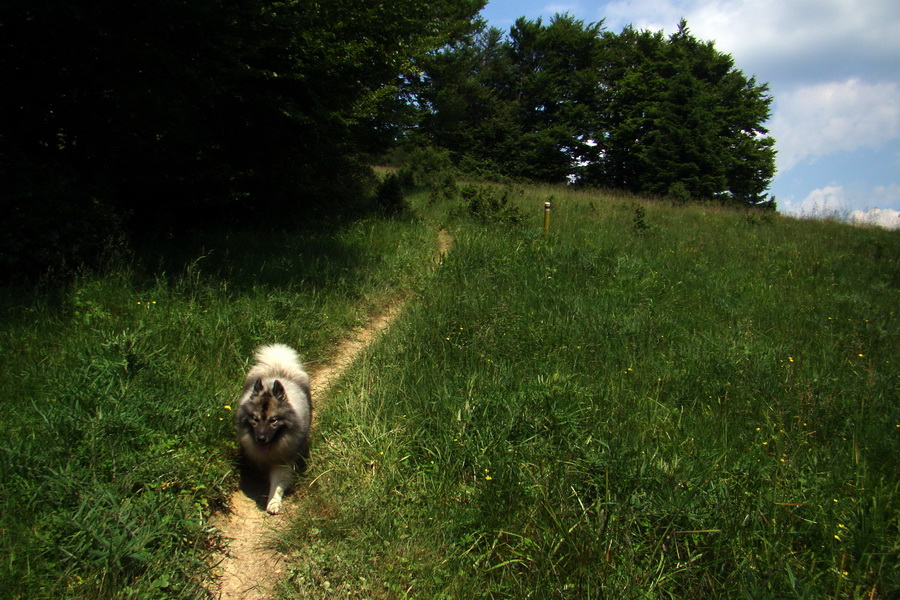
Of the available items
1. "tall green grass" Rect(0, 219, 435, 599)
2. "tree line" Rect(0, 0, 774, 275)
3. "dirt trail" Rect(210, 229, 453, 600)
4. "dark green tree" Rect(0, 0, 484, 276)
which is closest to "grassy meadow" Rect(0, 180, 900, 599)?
"tall green grass" Rect(0, 219, 435, 599)

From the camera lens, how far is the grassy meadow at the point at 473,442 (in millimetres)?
2869

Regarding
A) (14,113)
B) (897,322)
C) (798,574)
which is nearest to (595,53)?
(897,322)

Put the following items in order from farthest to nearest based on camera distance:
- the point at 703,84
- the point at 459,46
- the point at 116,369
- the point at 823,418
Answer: the point at 459,46 < the point at 703,84 < the point at 823,418 < the point at 116,369

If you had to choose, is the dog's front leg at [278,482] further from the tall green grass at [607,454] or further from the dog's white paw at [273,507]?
the tall green grass at [607,454]

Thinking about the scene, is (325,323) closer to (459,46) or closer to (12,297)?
(12,297)

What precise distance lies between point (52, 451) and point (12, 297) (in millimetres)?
2802

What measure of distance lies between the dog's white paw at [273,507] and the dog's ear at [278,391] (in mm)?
766

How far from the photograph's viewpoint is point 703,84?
3400 centimetres

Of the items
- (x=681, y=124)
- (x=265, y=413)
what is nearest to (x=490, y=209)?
(x=265, y=413)

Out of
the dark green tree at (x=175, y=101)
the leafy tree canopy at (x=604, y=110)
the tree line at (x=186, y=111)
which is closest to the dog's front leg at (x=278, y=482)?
the tree line at (x=186, y=111)

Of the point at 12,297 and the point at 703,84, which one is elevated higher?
the point at 703,84

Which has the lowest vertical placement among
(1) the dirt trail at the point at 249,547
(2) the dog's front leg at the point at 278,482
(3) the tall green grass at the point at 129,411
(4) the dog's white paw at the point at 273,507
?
(1) the dirt trail at the point at 249,547

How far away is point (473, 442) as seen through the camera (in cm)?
380

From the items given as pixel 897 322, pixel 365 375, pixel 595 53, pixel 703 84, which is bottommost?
pixel 365 375
